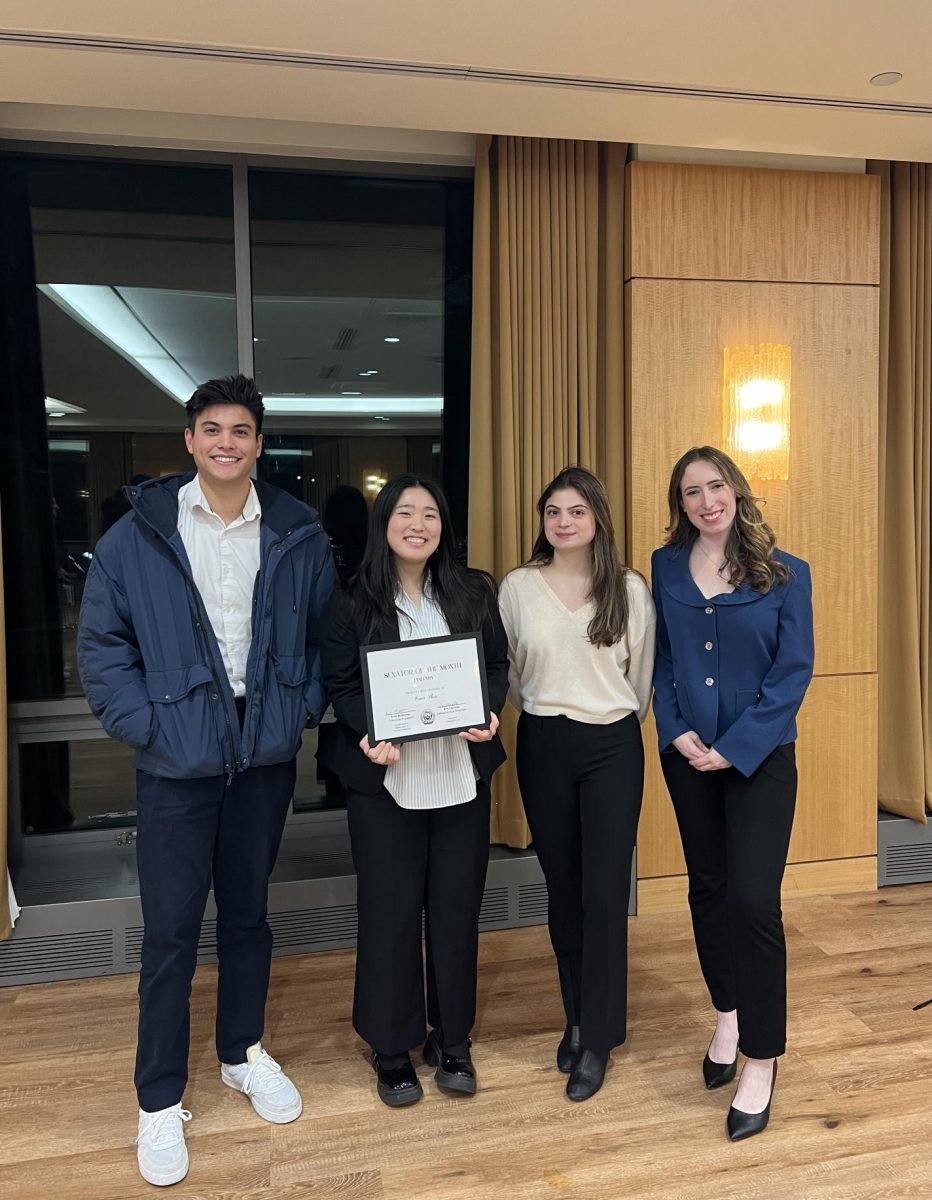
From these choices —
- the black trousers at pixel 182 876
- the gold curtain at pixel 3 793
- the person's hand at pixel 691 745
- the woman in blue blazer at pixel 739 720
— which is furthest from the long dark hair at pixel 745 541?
the gold curtain at pixel 3 793

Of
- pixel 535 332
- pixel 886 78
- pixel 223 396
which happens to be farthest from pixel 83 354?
pixel 886 78

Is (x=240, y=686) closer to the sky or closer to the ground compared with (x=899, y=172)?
closer to the ground

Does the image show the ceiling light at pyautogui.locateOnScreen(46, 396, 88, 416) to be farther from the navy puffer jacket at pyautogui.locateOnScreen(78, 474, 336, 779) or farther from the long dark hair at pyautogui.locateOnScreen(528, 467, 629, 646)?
the long dark hair at pyautogui.locateOnScreen(528, 467, 629, 646)

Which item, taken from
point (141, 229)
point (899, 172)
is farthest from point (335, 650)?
point (899, 172)

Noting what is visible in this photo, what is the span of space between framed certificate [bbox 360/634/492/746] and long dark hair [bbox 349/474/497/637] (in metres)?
0.09

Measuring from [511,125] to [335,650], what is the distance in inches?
74.2

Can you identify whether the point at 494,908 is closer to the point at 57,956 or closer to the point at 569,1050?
the point at 569,1050

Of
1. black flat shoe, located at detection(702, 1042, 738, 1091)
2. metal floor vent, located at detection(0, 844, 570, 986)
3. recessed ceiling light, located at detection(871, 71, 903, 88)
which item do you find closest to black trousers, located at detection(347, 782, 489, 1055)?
black flat shoe, located at detection(702, 1042, 738, 1091)

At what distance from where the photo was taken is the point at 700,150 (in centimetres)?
329

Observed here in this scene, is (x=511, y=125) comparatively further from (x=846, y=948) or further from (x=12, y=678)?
(x=846, y=948)

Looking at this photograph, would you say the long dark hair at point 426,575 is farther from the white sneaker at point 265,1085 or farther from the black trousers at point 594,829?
the white sneaker at point 265,1085

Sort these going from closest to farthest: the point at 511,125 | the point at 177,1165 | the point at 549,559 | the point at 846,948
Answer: the point at 177,1165 < the point at 549,559 < the point at 511,125 < the point at 846,948

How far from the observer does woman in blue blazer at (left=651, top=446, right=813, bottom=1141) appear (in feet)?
7.20

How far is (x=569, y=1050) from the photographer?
2514 millimetres
